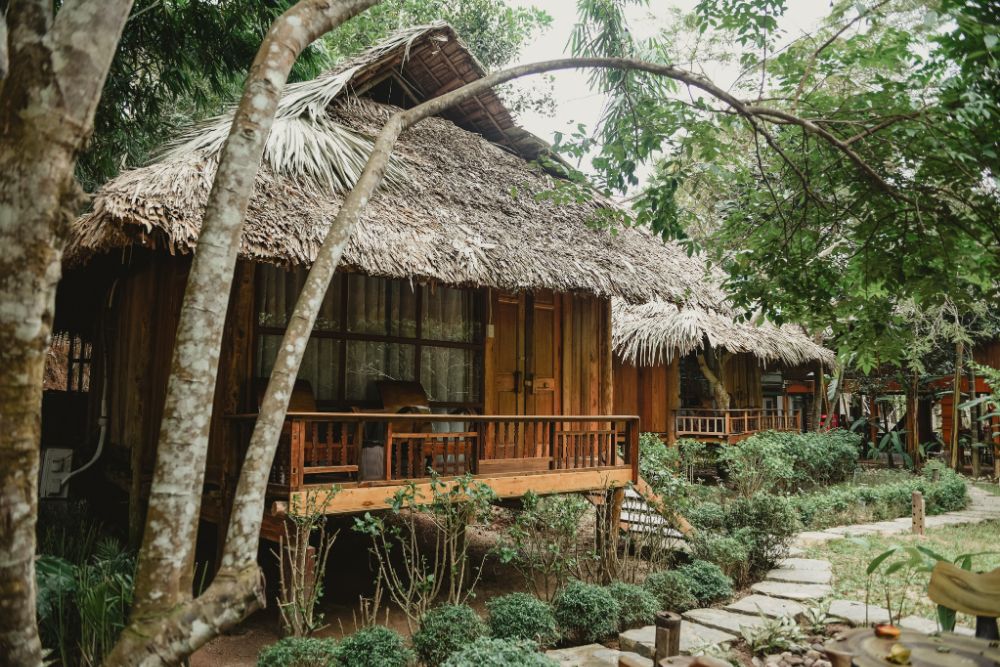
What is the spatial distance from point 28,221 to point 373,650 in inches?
123

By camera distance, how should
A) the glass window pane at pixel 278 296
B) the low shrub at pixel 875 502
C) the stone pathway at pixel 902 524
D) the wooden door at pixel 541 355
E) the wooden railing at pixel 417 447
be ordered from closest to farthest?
the wooden railing at pixel 417 447 → the glass window pane at pixel 278 296 → the wooden door at pixel 541 355 → the stone pathway at pixel 902 524 → the low shrub at pixel 875 502

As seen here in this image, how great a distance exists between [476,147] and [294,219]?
359 centimetres

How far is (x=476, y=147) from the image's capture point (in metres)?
8.41

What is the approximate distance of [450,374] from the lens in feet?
24.7

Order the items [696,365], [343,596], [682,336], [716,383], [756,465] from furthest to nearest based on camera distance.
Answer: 1. [696,365]
2. [716,383]
3. [682,336]
4. [756,465]
5. [343,596]

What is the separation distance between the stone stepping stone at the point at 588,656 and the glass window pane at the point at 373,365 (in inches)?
124

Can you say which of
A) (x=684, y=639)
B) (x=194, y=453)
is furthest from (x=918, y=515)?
(x=194, y=453)

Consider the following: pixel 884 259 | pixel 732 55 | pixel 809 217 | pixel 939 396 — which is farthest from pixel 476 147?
pixel 939 396

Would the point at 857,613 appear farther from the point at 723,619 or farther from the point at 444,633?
the point at 444,633

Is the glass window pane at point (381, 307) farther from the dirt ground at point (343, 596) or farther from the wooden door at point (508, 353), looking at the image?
the dirt ground at point (343, 596)

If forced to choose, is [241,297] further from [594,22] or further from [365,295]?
[594,22]

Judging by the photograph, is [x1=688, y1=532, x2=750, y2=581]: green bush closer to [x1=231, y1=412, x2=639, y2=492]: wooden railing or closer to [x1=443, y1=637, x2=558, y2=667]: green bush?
[x1=231, y1=412, x2=639, y2=492]: wooden railing

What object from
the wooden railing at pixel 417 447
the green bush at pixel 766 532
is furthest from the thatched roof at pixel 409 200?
the green bush at pixel 766 532

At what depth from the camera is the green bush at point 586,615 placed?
5039mm
